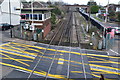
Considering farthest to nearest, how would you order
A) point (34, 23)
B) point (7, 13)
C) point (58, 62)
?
point (7, 13) < point (34, 23) < point (58, 62)

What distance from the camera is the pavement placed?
12.0 m

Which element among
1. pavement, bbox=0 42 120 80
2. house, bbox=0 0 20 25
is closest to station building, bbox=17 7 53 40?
pavement, bbox=0 42 120 80

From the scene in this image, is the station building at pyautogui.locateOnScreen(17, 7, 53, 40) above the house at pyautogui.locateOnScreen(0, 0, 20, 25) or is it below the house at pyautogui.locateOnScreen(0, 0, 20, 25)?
below

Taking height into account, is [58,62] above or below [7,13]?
below

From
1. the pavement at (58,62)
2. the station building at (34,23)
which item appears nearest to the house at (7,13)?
the station building at (34,23)

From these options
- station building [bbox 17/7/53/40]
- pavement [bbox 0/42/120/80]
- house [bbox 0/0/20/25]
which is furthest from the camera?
house [bbox 0/0/20/25]

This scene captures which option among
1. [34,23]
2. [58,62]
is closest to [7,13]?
[34,23]

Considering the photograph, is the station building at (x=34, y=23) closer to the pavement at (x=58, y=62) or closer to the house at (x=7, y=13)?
the pavement at (x=58, y=62)

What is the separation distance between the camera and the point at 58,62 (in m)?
14.6

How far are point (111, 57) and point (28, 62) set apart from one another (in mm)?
8133

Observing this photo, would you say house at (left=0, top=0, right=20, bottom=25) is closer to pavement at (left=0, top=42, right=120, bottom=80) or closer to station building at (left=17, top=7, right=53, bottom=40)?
station building at (left=17, top=7, right=53, bottom=40)

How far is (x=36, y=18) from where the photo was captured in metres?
26.3

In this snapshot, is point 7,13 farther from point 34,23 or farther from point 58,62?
point 58,62

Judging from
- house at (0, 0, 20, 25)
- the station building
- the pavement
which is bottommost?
the pavement
